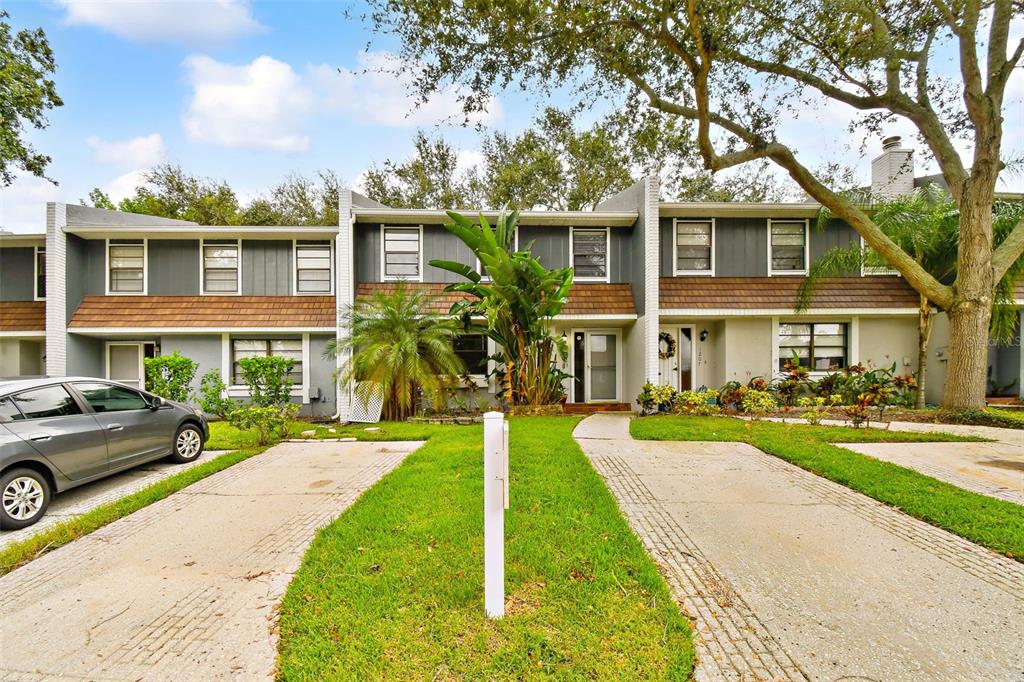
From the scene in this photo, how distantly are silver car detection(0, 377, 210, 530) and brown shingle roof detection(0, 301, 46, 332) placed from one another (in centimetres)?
868

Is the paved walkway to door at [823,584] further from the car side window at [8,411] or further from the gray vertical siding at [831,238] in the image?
the gray vertical siding at [831,238]

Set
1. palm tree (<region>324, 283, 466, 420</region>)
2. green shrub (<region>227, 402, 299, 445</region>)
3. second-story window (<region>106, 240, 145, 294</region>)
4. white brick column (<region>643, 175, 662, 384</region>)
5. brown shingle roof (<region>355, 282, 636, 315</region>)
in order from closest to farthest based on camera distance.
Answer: green shrub (<region>227, 402, 299, 445</region>)
palm tree (<region>324, 283, 466, 420</region>)
white brick column (<region>643, 175, 662, 384</region>)
brown shingle roof (<region>355, 282, 636, 315</region>)
second-story window (<region>106, 240, 145, 294</region>)

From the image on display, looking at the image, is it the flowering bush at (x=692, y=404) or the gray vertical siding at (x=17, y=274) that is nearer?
the flowering bush at (x=692, y=404)

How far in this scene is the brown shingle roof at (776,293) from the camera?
37.4 ft

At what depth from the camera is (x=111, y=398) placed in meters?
5.47

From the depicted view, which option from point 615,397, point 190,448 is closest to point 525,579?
point 190,448

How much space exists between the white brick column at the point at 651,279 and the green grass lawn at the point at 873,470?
163 centimetres

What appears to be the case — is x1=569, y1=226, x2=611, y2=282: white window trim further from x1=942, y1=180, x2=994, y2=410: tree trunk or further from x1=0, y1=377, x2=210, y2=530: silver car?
x1=0, y1=377, x2=210, y2=530: silver car

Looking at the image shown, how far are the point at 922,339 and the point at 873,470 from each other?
794 cm

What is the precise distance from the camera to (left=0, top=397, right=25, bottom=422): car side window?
13.9 ft

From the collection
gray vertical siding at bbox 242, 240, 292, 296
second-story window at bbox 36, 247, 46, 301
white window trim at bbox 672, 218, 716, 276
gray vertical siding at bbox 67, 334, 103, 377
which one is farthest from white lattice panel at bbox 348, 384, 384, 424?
second-story window at bbox 36, 247, 46, 301

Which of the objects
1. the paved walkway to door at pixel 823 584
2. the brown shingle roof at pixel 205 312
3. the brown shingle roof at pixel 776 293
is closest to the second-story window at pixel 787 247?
the brown shingle roof at pixel 776 293

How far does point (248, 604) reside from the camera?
9.34 ft

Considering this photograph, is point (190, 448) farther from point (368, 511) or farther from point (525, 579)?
point (525, 579)
